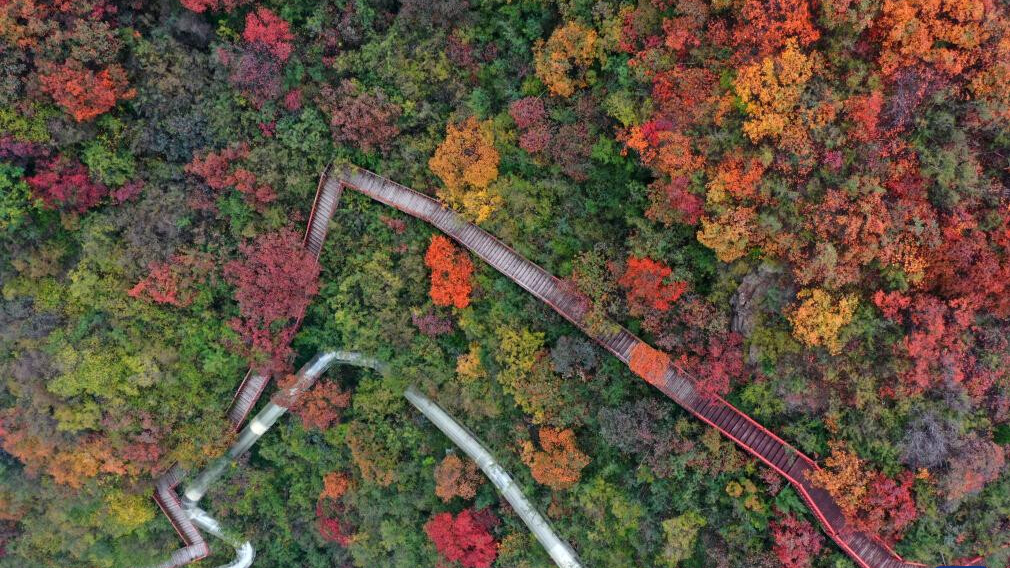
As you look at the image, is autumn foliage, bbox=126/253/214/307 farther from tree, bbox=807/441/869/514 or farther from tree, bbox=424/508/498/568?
tree, bbox=807/441/869/514

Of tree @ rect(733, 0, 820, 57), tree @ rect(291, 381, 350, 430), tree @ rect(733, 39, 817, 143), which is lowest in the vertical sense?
tree @ rect(291, 381, 350, 430)

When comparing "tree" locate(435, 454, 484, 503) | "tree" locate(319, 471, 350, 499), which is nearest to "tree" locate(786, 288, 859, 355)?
"tree" locate(435, 454, 484, 503)

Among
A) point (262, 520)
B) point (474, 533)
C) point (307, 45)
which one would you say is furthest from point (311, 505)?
point (307, 45)

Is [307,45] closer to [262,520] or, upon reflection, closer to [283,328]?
[283,328]

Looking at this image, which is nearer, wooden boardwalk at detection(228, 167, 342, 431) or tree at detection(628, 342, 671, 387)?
tree at detection(628, 342, 671, 387)

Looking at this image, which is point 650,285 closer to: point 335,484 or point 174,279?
point 335,484

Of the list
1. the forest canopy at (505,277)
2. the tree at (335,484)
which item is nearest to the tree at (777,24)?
the forest canopy at (505,277)

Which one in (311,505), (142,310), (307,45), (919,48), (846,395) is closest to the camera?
(919,48)
